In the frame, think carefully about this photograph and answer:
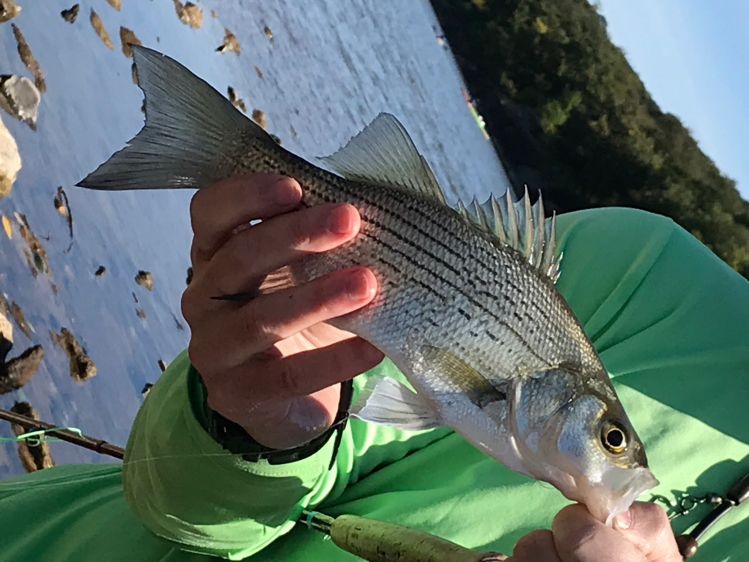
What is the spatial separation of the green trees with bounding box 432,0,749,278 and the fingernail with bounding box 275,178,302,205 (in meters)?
17.1

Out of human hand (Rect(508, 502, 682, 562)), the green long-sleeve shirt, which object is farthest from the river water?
human hand (Rect(508, 502, 682, 562))

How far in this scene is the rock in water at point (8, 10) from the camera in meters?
3.31

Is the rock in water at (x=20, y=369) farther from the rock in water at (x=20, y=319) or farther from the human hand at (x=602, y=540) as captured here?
the human hand at (x=602, y=540)

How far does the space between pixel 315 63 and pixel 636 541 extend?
25.3 ft

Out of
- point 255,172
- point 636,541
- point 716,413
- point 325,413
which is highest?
point 255,172

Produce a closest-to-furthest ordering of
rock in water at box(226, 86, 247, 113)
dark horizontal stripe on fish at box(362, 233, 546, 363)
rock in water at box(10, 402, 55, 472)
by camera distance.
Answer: dark horizontal stripe on fish at box(362, 233, 546, 363) → rock in water at box(10, 402, 55, 472) → rock in water at box(226, 86, 247, 113)

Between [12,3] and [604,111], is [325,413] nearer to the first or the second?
[12,3]

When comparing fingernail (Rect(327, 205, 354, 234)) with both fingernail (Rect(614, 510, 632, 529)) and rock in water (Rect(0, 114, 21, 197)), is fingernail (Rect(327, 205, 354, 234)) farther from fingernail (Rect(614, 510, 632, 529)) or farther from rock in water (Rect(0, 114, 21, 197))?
rock in water (Rect(0, 114, 21, 197))

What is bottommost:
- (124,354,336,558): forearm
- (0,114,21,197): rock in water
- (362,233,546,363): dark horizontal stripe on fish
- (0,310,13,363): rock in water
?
(124,354,336,558): forearm

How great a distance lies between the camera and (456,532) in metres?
1.38

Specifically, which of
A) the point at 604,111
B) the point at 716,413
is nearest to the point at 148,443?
the point at 716,413

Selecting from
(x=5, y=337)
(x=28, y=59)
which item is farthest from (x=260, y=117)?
(x=5, y=337)

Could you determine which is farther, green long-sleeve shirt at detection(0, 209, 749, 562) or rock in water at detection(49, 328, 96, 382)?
rock in water at detection(49, 328, 96, 382)

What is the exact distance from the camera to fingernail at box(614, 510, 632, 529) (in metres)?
0.92
